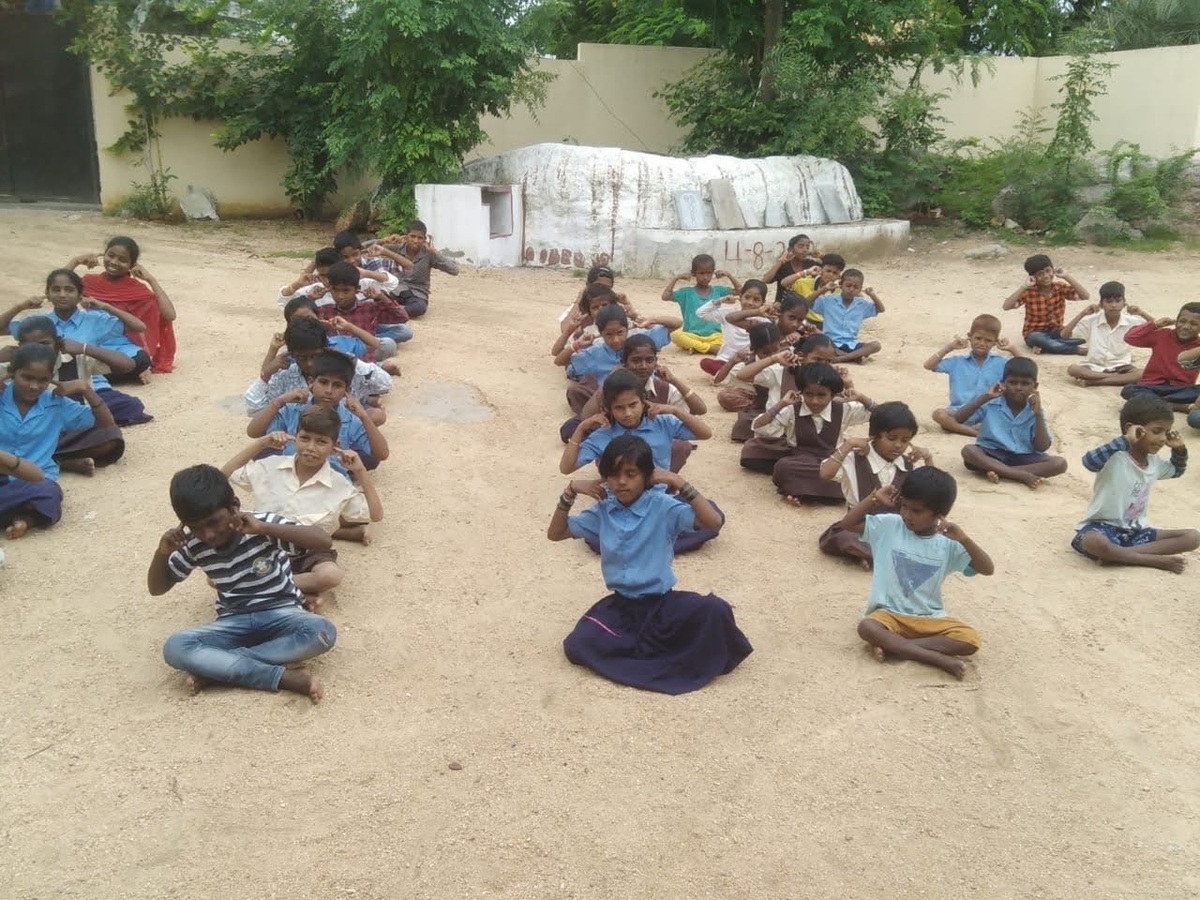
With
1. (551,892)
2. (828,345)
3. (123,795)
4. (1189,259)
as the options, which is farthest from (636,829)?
(1189,259)

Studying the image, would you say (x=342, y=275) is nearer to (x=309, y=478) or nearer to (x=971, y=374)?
(x=309, y=478)

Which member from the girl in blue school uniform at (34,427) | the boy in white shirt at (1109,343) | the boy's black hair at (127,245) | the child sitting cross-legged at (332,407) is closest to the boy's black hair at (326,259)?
the boy's black hair at (127,245)

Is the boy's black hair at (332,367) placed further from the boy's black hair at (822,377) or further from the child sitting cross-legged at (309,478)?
the boy's black hair at (822,377)

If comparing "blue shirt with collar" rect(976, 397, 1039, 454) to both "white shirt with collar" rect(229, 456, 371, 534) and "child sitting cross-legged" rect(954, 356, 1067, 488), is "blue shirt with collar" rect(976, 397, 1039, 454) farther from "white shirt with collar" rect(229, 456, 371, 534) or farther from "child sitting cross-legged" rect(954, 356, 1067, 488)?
"white shirt with collar" rect(229, 456, 371, 534)

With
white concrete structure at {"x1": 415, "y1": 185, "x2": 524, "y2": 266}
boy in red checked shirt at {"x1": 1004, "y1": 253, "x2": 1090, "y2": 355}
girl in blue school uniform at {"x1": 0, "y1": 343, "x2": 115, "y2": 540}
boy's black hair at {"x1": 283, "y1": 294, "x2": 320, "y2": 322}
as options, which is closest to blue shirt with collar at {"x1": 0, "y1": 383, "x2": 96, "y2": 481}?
girl in blue school uniform at {"x1": 0, "y1": 343, "x2": 115, "y2": 540}

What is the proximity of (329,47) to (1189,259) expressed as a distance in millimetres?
9746

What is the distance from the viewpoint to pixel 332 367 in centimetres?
516

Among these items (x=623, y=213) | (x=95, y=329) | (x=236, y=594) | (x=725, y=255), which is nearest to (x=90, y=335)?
(x=95, y=329)

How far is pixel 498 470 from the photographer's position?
6.08m

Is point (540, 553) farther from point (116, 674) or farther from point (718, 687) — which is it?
point (116, 674)

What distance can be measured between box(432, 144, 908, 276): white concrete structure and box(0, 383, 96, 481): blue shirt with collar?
6618 millimetres

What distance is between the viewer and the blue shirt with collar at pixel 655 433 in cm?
509

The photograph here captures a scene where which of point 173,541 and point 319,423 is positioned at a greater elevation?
point 319,423

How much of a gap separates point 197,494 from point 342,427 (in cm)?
184
